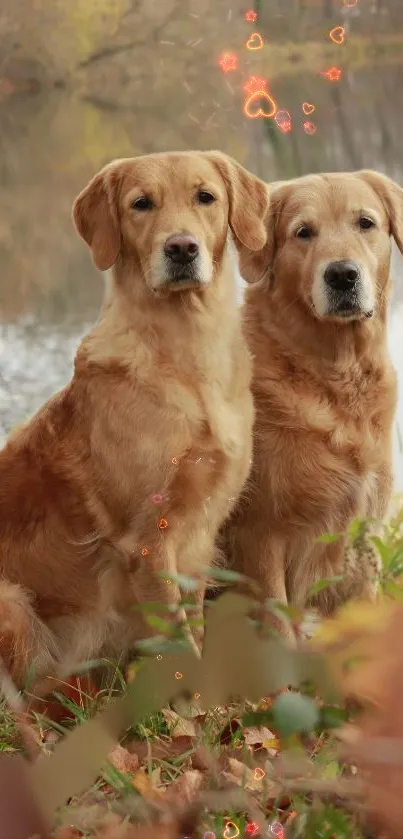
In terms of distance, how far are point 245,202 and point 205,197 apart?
90 mm

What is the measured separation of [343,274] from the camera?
1.70 m

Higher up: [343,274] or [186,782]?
[343,274]

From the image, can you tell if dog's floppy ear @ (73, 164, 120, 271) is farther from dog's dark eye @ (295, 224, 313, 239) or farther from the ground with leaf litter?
the ground with leaf litter

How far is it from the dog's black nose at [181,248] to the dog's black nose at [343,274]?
0.27m

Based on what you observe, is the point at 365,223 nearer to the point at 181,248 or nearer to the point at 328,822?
the point at 181,248

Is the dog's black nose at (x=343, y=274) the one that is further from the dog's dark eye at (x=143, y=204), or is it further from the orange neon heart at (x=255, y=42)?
the orange neon heart at (x=255, y=42)

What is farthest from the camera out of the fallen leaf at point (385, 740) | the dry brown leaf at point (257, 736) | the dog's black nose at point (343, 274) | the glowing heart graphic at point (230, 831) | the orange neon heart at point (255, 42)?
the orange neon heart at point (255, 42)

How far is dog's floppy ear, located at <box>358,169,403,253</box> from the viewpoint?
183 cm

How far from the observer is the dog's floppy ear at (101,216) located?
65.2 inches

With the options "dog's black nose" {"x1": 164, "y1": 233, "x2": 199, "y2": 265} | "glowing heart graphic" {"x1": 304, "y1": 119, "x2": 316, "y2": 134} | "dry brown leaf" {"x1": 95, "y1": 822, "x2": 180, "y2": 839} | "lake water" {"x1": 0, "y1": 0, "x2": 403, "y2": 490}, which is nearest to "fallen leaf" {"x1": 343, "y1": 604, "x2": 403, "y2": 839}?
"dry brown leaf" {"x1": 95, "y1": 822, "x2": 180, "y2": 839}

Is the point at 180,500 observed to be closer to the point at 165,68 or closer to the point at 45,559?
the point at 45,559

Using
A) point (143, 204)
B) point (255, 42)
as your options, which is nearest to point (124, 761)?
point (143, 204)

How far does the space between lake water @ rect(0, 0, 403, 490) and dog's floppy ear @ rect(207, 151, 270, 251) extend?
19 centimetres

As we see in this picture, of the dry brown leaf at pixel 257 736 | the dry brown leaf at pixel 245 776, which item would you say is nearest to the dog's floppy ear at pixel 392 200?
the dry brown leaf at pixel 257 736
